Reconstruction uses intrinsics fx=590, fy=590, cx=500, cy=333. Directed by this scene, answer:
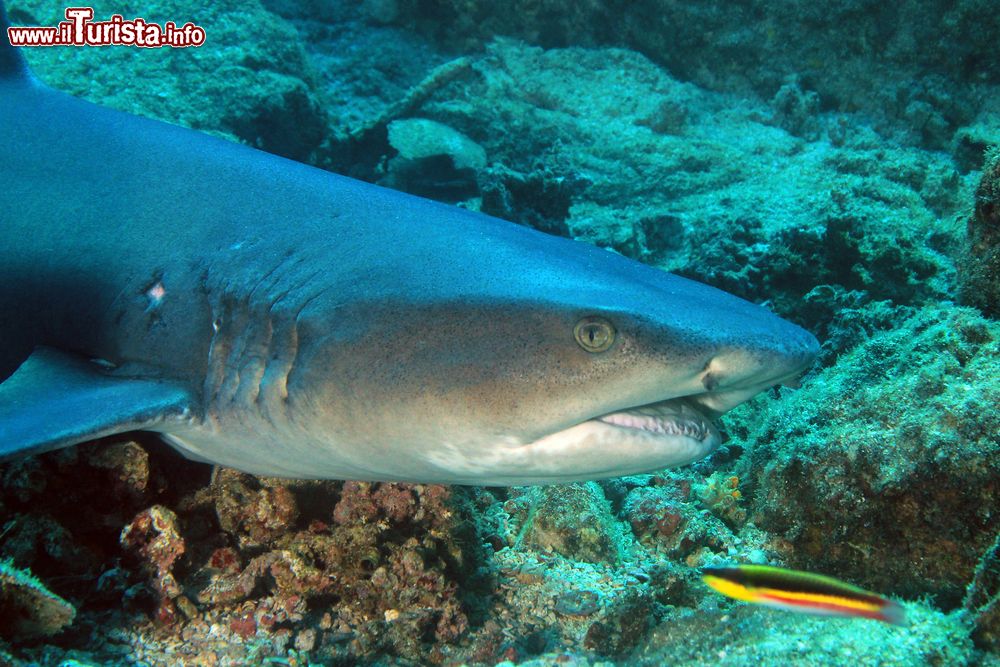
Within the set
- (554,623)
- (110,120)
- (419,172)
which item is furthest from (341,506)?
(419,172)

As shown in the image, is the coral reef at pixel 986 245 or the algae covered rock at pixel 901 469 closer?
the algae covered rock at pixel 901 469

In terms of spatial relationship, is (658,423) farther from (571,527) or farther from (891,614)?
(571,527)

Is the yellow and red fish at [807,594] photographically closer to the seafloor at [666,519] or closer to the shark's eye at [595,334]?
the seafloor at [666,519]

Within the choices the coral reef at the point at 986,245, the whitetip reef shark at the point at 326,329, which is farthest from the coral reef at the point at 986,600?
the coral reef at the point at 986,245

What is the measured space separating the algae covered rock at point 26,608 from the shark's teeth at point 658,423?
1.75 metres

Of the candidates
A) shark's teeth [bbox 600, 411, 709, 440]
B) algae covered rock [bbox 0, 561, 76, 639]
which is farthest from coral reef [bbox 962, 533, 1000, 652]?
algae covered rock [bbox 0, 561, 76, 639]

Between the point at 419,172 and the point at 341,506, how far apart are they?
5.71m

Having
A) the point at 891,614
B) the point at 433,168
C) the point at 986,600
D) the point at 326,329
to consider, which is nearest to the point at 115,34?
the point at 433,168

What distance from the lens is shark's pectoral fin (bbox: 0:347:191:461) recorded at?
1758mm

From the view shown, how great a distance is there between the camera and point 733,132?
8867mm

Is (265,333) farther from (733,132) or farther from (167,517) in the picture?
(733,132)

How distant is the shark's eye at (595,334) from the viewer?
5.47ft

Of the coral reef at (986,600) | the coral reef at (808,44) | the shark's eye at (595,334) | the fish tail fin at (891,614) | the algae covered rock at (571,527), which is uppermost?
the coral reef at (808,44)

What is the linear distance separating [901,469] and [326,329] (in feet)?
7.50
